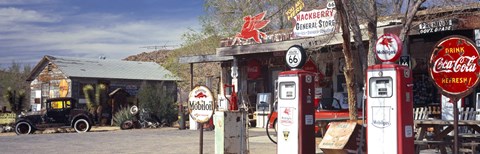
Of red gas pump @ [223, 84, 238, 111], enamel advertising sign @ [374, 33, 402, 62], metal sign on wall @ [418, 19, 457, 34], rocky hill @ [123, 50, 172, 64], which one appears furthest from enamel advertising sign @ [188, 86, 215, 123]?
rocky hill @ [123, 50, 172, 64]

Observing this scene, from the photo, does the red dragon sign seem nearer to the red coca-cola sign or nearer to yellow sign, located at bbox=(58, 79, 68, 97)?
the red coca-cola sign

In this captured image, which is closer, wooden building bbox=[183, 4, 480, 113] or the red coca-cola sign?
the red coca-cola sign

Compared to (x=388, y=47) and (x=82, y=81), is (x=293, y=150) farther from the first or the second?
(x=82, y=81)

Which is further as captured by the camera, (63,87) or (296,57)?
(63,87)

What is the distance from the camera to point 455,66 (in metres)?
10.3

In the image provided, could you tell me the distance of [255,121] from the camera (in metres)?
25.6

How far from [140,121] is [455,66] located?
2048 centimetres

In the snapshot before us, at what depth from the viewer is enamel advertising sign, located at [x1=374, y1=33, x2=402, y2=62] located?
29.7ft

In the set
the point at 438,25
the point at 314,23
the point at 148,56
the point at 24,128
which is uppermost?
the point at 148,56

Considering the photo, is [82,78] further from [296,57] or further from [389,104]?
[389,104]

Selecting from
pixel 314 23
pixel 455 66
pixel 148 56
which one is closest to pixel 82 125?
pixel 314 23

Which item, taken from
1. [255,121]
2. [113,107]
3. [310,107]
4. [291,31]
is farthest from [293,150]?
[113,107]

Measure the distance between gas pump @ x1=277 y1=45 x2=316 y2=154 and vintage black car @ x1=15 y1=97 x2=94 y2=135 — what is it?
56.9 feet

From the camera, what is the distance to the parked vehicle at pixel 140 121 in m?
28.3
